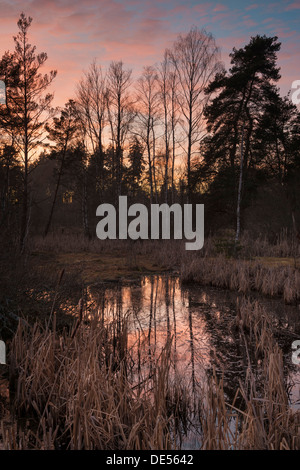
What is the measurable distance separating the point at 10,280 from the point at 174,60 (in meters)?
19.6

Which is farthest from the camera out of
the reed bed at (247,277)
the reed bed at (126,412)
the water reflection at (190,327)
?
the reed bed at (247,277)

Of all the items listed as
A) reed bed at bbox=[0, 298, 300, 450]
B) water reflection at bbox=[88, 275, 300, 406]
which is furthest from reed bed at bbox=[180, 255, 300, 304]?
reed bed at bbox=[0, 298, 300, 450]

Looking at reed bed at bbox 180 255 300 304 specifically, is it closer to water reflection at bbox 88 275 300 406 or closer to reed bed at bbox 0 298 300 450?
water reflection at bbox 88 275 300 406

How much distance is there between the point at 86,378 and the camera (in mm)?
2943

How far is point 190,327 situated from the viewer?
6.25m

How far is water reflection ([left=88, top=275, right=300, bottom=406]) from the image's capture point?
4312 millimetres

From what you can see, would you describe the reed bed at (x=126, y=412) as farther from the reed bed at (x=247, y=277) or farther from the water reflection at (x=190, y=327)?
the reed bed at (x=247, y=277)

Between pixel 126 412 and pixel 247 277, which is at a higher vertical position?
pixel 247 277

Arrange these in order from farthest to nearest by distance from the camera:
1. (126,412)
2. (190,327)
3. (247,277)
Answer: (247,277)
(190,327)
(126,412)

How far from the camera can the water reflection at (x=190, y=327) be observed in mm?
4312

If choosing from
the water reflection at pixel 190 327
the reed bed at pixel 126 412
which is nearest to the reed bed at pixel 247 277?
the water reflection at pixel 190 327

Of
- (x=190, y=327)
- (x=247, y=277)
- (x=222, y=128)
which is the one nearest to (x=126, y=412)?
(x=190, y=327)

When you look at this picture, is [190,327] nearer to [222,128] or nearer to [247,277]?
[247,277]
